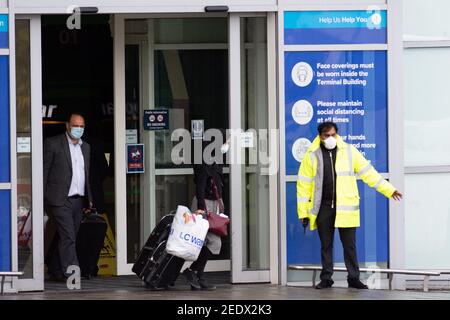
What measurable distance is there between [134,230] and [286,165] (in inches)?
101

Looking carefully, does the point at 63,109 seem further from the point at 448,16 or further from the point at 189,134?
the point at 448,16

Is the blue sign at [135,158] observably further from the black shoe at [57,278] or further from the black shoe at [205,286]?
the black shoe at [205,286]

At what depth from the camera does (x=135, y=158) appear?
14.6 m

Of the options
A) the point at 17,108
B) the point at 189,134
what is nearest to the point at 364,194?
the point at 189,134

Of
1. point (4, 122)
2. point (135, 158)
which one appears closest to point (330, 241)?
point (135, 158)

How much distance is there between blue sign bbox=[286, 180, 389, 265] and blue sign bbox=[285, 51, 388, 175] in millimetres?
312

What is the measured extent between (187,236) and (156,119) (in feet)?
8.96

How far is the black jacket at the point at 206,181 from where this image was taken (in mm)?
13133

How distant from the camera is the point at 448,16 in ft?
43.4

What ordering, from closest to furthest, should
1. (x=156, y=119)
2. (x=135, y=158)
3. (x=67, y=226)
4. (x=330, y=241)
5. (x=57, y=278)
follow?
(x=330, y=241) < (x=67, y=226) < (x=57, y=278) < (x=135, y=158) < (x=156, y=119)

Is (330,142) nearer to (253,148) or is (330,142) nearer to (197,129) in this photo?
(253,148)

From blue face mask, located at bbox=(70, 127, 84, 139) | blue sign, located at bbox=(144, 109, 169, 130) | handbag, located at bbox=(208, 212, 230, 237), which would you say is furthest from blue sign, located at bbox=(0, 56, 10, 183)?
blue sign, located at bbox=(144, 109, 169, 130)

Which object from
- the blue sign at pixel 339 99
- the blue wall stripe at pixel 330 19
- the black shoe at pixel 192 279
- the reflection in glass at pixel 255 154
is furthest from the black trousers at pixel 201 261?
the blue wall stripe at pixel 330 19

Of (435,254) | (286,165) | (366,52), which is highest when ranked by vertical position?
(366,52)
